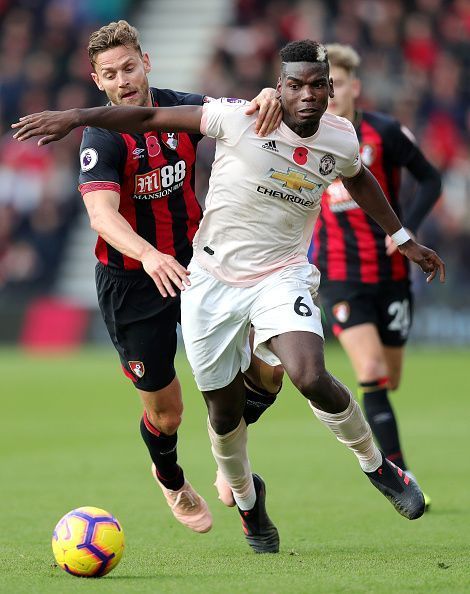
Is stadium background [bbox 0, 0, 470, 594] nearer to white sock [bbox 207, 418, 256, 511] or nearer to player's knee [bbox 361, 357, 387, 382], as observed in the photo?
white sock [bbox 207, 418, 256, 511]

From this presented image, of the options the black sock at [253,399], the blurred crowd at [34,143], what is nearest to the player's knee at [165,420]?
the black sock at [253,399]

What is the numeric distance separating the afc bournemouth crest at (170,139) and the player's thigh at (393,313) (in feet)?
8.27

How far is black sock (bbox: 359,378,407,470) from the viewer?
326 inches

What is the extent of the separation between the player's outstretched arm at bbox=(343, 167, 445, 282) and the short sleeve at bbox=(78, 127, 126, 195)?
3.83 ft

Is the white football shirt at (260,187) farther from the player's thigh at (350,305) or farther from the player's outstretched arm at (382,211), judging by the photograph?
the player's thigh at (350,305)

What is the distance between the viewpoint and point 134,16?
26406mm

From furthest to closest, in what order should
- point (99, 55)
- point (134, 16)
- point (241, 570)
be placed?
point (134, 16), point (99, 55), point (241, 570)

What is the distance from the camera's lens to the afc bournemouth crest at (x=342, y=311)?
869 cm

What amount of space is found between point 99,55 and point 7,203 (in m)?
15.2

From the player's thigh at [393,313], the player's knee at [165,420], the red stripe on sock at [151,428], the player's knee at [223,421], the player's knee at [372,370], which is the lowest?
the player's knee at [372,370]

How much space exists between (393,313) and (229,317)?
2.74 meters

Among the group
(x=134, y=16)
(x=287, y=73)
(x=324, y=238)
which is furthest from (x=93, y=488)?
(x=134, y=16)

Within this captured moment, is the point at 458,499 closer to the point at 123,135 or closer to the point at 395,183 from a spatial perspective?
the point at 395,183

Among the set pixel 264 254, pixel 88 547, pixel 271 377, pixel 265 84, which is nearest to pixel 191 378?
pixel 265 84
